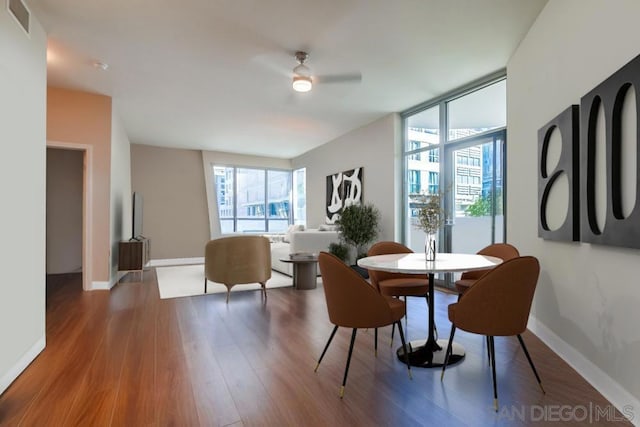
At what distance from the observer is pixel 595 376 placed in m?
2.02

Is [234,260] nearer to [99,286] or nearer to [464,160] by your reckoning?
[99,286]

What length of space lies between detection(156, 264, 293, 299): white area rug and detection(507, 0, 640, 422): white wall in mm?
3477

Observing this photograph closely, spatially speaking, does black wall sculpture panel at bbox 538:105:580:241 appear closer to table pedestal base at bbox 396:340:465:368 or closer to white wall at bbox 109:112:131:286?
table pedestal base at bbox 396:340:465:368

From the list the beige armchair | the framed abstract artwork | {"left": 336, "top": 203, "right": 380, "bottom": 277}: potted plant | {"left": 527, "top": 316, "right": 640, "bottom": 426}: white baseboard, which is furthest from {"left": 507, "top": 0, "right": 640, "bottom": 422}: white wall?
the framed abstract artwork

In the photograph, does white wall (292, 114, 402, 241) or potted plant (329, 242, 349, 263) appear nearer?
white wall (292, 114, 402, 241)

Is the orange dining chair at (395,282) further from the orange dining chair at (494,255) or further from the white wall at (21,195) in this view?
the white wall at (21,195)

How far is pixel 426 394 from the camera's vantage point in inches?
76.1

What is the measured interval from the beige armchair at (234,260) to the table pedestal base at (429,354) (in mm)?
2345

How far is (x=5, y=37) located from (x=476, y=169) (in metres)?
4.79

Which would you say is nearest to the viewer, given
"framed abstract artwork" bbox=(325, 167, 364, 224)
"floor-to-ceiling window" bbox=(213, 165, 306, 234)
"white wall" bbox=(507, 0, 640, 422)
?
"white wall" bbox=(507, 0, 640, 422)

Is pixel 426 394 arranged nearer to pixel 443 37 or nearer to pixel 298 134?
pixel 443 37

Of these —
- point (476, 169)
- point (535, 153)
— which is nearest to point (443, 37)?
point (535, 153)

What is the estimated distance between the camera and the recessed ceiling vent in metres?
2.23

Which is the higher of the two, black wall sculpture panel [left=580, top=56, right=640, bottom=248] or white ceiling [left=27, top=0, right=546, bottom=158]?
white ceiling [left=27, top=0, right=546, bottom=158]
